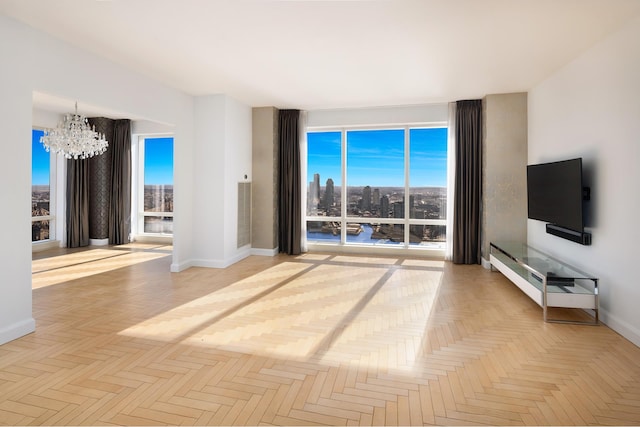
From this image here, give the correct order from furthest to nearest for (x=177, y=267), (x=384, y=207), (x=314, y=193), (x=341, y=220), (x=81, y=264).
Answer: (x=314, y=193)
(x=341, y=220)
(x=384, y=207)
(x=81, y=264)
(x=177, y=267)

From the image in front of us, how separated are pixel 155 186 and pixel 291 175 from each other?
3.74m

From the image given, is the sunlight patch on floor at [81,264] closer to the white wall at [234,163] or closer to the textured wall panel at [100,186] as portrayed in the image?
the textured wall panel at [100,186]

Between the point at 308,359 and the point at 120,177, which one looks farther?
the point at 120,177

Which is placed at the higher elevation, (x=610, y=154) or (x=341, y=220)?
(x=610, y=154)

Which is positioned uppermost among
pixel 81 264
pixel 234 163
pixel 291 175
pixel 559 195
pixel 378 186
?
pixel 234 163

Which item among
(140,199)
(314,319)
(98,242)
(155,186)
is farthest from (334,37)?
(98,242)

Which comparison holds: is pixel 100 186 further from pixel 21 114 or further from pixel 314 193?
pixel 21 114

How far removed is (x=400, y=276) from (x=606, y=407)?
3317 mm

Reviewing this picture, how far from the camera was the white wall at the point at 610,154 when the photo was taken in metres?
3.21

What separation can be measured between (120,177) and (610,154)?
8745mm

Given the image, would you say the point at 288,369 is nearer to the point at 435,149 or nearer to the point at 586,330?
the point at 586,330

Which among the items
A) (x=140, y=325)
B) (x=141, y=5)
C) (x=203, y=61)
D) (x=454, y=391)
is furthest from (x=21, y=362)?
(x=203, y=61)

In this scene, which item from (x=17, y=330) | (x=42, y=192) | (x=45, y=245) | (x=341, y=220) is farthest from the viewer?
(x=42, y=192)

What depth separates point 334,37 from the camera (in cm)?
362
